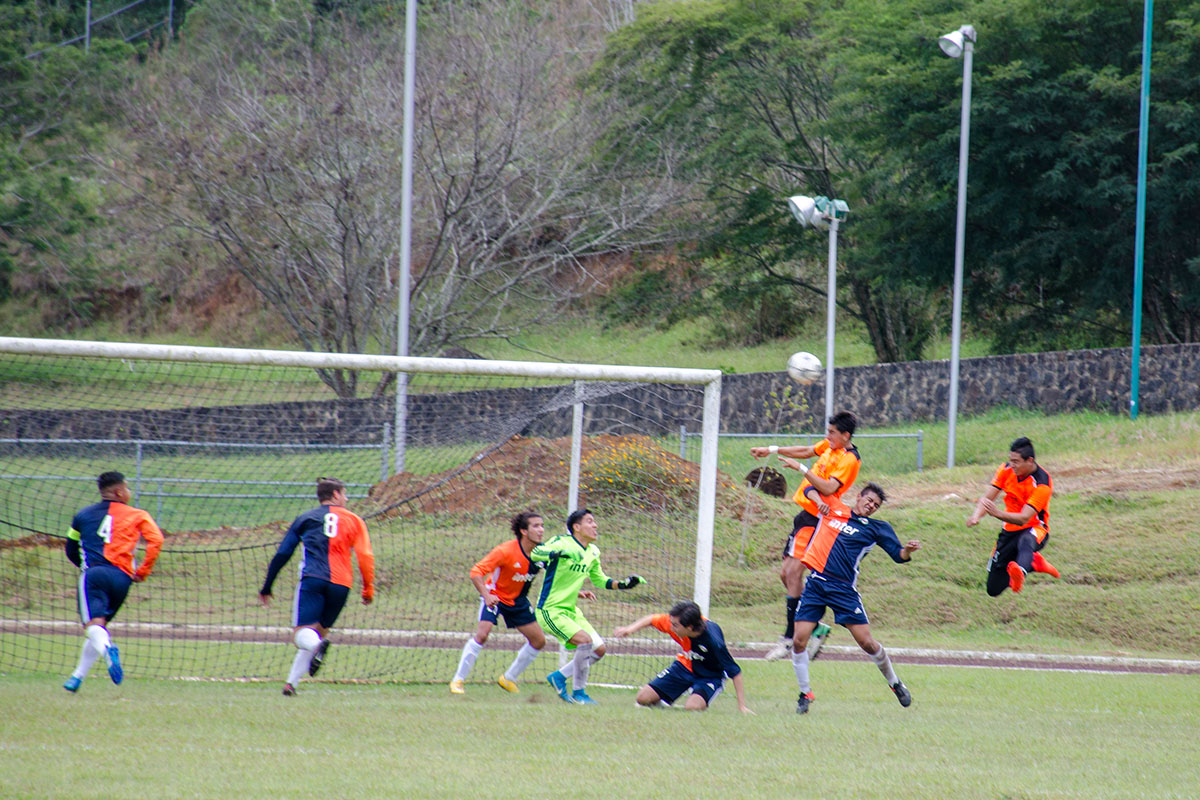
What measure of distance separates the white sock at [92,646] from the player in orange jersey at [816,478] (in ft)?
16.5

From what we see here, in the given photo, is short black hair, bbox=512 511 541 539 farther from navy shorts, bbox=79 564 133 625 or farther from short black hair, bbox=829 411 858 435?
navy shorts, bbox=79 564 133 625

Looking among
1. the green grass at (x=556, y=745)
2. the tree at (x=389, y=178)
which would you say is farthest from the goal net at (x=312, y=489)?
the tree at (x=389, y=178)

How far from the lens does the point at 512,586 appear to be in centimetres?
985

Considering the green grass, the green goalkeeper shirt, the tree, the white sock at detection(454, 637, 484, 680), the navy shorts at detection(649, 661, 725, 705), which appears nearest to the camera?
the green grass

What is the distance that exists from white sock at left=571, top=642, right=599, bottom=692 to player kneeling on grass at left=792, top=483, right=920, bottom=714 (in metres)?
1.62

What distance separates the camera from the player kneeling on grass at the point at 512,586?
9.77m

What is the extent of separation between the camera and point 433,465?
1483 centimetres

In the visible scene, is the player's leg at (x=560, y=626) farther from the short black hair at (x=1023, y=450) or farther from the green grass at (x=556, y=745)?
the short black hair at (x=1023, y=450)

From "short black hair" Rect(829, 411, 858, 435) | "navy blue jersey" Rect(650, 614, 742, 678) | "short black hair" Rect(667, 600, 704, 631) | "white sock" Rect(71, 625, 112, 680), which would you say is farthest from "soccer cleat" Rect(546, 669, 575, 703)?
"white sock" Rect(71, 625, 112, 680)

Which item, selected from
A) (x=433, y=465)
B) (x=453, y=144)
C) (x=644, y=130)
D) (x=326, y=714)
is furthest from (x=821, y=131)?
(x=326, y=714)

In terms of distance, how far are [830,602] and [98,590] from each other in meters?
5.57

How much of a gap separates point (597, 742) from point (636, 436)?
8.92m

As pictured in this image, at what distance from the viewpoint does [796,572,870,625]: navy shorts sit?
30.5ft

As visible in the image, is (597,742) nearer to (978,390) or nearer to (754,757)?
(754,757)
